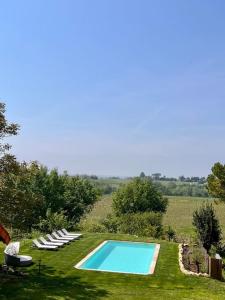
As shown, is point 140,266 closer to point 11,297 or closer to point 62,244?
point 62,244

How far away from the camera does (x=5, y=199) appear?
16391mm

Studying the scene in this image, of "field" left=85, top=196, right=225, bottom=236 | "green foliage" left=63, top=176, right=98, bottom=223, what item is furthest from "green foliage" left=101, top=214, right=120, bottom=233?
"field" left=85, top=196, right=225, bottom=236

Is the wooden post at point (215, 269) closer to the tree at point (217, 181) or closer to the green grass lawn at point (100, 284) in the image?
the green grass lawn at point (100, 284)

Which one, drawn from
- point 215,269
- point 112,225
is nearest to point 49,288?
point 215,269

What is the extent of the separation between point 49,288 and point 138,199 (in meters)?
35.7

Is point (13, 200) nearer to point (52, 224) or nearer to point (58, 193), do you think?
point (52, 224)

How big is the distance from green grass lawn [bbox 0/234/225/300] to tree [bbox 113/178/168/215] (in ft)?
94.2

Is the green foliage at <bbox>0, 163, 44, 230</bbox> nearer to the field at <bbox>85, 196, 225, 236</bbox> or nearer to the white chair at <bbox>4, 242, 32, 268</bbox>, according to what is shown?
the white chair at <bbox>4, 242, 32, 268</bbox>

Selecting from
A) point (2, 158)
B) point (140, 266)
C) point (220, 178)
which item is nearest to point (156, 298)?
point (140, 266)

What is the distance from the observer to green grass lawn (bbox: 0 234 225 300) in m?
14.3

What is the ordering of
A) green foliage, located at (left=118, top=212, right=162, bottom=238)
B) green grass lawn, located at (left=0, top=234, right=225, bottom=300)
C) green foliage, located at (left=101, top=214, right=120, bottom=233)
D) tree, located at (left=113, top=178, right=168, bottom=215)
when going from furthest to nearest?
tree, located at (left=113, top=178, right=168, bottom=215) → green foliage, located at (left=101, top=214, right=120, bottom=233) → green foliage, located at (left=118, top=212, right=162, bottom=238) → green grass lawn, located at (left=0, top=234, right=225, bottom=300)

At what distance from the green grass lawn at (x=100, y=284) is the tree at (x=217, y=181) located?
13430mm

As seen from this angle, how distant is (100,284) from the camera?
53.4ft

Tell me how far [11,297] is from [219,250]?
15984mm
